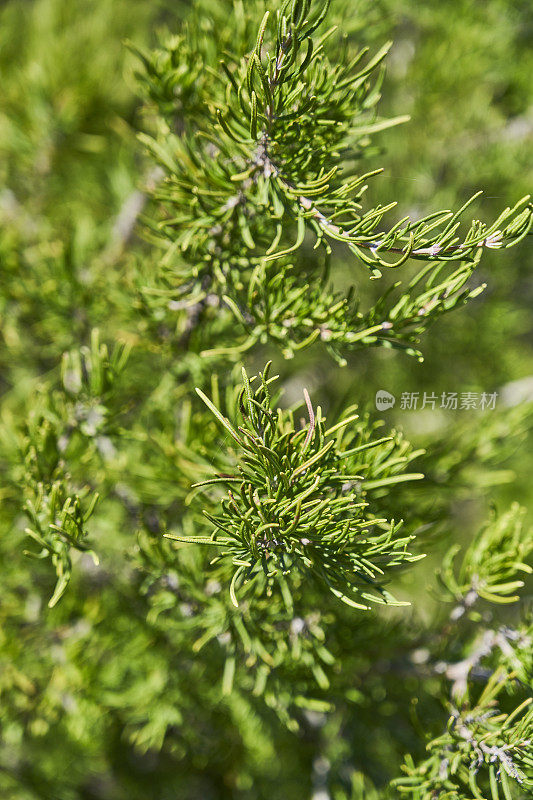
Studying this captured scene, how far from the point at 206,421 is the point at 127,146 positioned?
1.73 feet

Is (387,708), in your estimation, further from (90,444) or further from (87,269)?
(87,269)

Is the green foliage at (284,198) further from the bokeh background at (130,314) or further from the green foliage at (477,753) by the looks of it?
the green foliage at (477,753)

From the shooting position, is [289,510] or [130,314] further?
[130,314]

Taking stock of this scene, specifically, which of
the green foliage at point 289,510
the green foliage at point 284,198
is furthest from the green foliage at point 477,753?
the green foliage at point 284,198

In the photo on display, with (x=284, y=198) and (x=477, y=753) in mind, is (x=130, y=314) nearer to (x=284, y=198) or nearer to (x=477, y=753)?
(x=284, y=198)

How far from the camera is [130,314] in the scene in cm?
53

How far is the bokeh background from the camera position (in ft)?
1.84

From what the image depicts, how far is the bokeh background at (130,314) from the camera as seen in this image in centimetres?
56

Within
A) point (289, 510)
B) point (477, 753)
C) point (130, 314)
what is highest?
point (130, 314)

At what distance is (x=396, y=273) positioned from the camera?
→ 0.66 m

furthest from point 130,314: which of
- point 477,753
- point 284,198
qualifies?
point 477,753

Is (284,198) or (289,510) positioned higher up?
(284,198)

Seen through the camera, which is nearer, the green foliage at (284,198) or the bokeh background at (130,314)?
the green foliage at (284,198)

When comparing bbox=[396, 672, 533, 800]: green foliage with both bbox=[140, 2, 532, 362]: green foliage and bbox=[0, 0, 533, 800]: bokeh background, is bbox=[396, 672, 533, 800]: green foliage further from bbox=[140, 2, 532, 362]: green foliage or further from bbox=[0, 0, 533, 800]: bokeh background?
bbox=[140, 2, 532, 362]: green foliage
